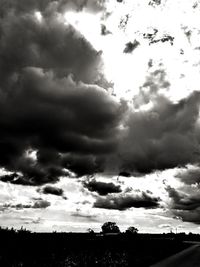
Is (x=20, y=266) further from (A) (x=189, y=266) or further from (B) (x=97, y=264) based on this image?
(A) (x=189, y=266)

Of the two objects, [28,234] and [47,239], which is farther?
[28,234]

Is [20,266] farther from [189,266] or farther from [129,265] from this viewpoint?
[189,266]

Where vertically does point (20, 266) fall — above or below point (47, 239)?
below

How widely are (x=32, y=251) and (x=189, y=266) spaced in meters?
18.4

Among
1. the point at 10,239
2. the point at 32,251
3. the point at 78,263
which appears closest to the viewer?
the point at 78,263

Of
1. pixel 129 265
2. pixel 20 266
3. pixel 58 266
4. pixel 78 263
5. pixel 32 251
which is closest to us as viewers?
pixel 20 266

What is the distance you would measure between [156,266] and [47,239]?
2307cm

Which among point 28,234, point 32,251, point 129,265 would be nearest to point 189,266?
point 129,265

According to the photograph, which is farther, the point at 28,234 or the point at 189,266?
the point at 28,234

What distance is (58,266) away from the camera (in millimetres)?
26859

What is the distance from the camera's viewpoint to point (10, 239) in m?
46.4

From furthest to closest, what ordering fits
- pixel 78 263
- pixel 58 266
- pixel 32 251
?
pixel 32 251 → pixel 78 263 → pixel 58 266

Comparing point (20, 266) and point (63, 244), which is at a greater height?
point (63, 244)

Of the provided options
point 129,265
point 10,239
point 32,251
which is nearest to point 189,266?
point 129,265
